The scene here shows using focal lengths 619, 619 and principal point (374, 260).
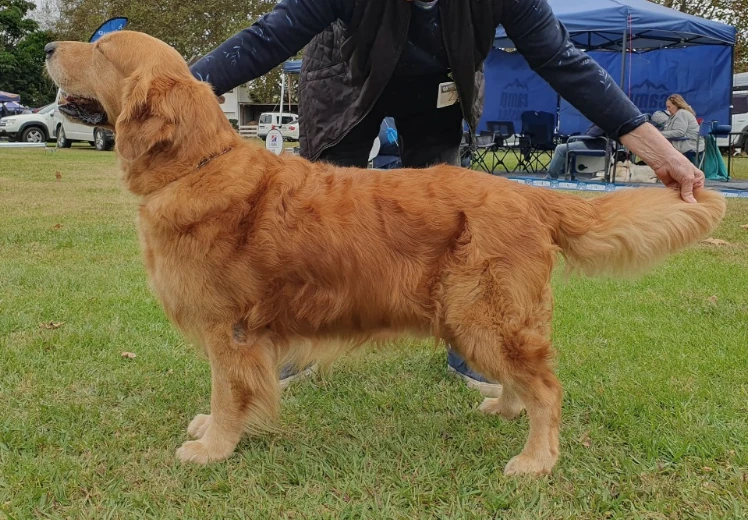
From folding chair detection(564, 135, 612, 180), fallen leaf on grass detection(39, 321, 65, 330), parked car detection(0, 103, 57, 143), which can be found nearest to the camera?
fallen leaf on grass detection(39, 321, 65, 330)

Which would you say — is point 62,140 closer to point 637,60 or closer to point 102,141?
point 102,141

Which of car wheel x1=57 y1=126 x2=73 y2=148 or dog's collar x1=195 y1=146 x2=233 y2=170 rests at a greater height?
dog's collar x1=195 y1=146 x2=233 y2=170

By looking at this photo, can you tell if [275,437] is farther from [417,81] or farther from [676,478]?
[417,81]

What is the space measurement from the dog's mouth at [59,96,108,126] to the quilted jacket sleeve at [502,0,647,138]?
214cm

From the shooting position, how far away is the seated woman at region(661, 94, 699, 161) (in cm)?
1302

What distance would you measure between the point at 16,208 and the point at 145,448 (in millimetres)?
7563

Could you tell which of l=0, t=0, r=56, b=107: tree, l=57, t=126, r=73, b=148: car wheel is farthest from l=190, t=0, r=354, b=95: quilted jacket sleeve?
l=0, t=0, r=56, b=107: tree

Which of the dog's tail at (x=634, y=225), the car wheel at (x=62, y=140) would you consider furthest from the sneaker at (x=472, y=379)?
the car wheel at (x=62, y=140)

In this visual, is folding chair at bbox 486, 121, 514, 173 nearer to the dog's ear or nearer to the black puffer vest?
the black puffer vest

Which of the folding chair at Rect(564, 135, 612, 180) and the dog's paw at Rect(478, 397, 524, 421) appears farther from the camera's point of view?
the folding chair at Rect(564, 135, 612, 180)

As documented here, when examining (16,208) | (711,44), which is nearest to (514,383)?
(16,208)

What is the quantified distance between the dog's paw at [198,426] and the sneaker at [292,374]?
2.17 feet

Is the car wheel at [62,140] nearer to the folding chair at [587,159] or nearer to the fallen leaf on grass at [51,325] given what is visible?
the folding chair at [587,159]

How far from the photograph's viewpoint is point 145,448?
293 cm
